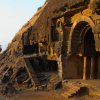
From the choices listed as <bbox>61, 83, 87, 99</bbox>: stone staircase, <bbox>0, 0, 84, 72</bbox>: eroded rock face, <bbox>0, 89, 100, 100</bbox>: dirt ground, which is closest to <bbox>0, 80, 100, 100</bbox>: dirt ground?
<bbox>0, 89, 100, 100</bbox>: dirt ground

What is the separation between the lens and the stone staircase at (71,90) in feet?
→ 59.8

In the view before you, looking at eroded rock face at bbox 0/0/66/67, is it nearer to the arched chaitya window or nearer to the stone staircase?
the arched chaitya window

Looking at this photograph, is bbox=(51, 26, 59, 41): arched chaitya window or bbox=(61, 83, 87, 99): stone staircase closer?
bbox=(61, 83, 87, 99): stone staircase

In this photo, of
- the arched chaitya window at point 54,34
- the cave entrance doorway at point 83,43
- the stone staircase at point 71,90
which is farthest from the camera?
the arched chaitya window at point 54,34

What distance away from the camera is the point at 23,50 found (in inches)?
1169

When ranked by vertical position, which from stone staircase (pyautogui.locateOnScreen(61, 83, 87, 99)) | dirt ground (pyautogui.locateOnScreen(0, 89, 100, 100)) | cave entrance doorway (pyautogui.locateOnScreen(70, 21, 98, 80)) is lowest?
dirt ground (pyautogui.locateOnScreen(0, 89, 100, 100))

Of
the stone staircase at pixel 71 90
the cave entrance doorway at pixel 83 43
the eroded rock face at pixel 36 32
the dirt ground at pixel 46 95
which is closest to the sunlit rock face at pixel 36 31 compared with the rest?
the eroded rock face at pixel 36 32

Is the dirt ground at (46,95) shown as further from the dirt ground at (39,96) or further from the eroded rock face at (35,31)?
the eroded rock face at (35,31)

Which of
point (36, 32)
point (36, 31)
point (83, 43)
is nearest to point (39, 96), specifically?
point (83, 43)

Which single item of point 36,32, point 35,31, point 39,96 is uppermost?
point 35,31

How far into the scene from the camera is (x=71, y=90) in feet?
61.6

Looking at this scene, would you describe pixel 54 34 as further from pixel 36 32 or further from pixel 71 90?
pixel 71 90

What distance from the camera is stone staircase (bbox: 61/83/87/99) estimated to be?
1822cm

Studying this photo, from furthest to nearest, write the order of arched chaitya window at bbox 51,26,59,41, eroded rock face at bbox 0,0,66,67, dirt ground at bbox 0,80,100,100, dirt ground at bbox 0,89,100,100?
eroded rock face at bbox 0,0,66,67, arched chaitya window at bbox 51,26,59,41, dirt ground at bbox 0,89,100,100, dirt ground at bbox 0,80,100,100
